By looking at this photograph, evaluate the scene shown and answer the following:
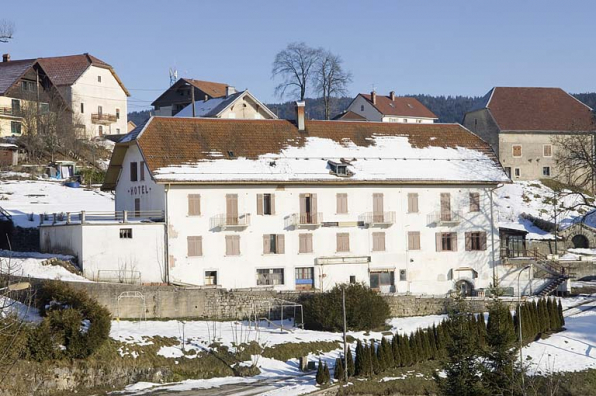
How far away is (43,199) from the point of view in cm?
6272

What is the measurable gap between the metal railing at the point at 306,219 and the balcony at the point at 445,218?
22.2ft

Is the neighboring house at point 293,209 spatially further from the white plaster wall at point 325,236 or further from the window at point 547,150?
the window at point 547,150

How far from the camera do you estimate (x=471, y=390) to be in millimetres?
31656

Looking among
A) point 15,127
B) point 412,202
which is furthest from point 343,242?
point 15,127

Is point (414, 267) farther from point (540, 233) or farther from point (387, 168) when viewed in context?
point (540, 233)

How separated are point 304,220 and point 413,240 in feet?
22.1

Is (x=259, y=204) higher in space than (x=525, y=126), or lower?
lower

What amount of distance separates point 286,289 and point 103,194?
22845mm

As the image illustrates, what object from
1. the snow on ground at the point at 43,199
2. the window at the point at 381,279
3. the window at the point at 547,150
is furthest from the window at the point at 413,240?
the window at the point at 547,150

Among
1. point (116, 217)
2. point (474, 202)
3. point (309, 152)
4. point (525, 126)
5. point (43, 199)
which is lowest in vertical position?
point (116, 217)

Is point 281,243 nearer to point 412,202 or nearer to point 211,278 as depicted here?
point 211,278

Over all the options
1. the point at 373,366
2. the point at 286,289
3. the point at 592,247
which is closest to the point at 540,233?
the point at 592,247

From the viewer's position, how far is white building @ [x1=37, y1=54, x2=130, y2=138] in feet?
296

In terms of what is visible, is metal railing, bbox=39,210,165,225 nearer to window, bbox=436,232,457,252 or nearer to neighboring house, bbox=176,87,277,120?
window, bbox=436,232,457,252
